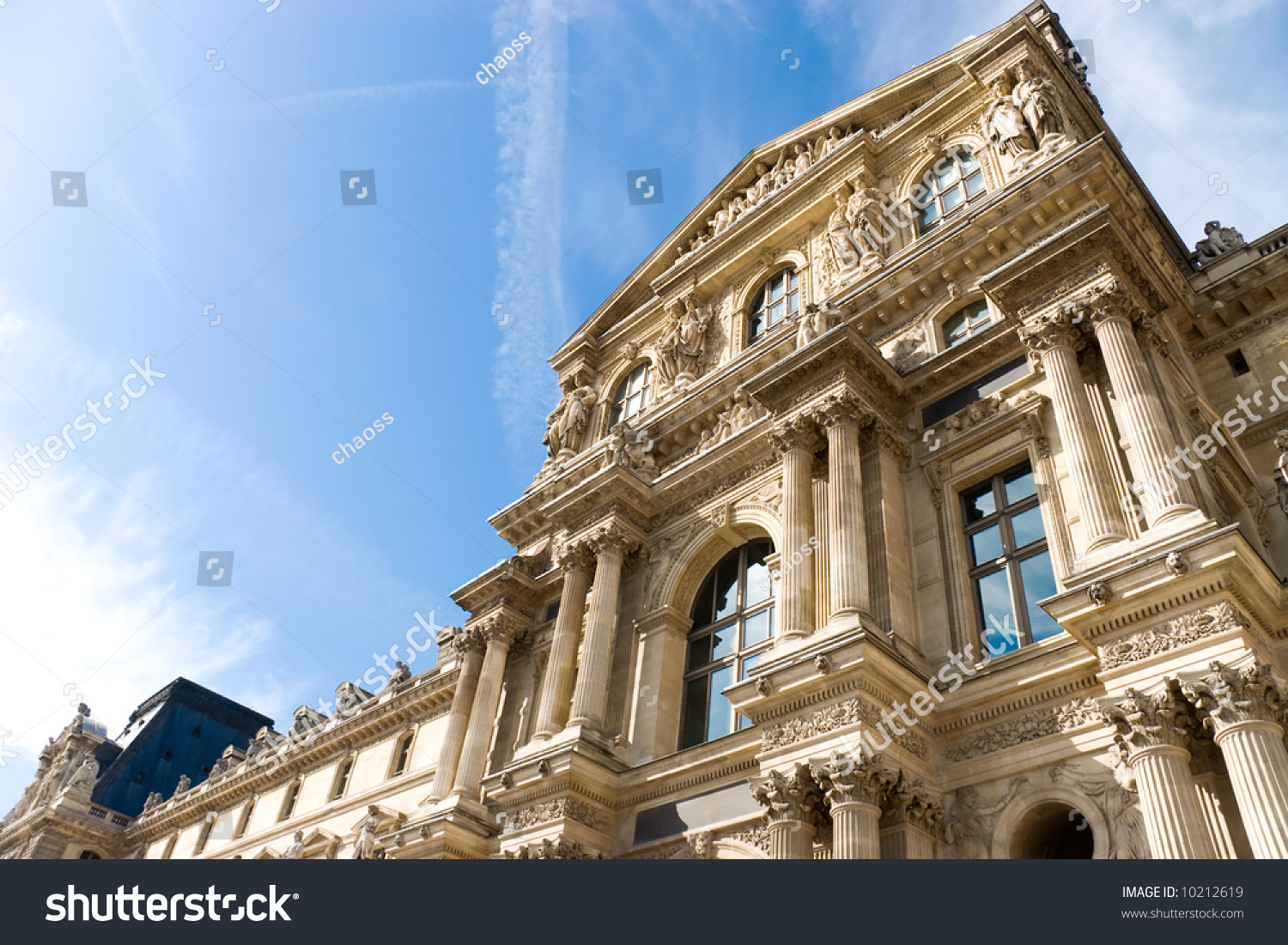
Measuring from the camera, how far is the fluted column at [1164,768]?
10617 mm

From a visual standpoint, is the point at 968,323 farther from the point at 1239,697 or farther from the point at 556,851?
the point at 556,851

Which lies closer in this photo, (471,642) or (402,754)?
(471,642)

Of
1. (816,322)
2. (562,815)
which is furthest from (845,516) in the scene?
(562,815)

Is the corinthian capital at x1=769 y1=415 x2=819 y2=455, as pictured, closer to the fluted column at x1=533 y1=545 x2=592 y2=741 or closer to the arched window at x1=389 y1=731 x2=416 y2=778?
the fluted column at x1=533 y1=545 x2=592 y2=741

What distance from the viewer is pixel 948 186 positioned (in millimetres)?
24297

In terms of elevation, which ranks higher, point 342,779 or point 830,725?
point 342,779

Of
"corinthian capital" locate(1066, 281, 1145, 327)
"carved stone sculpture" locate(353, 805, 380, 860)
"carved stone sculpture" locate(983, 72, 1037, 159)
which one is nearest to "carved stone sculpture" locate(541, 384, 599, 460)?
"carved stone sculpture" locate(353, 805, 380, 860)

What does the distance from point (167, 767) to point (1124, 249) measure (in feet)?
226

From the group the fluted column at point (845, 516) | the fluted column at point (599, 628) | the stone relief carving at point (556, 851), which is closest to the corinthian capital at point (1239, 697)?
the fluted column at point (845, 516)

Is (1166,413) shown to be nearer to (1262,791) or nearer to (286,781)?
(1262,791)

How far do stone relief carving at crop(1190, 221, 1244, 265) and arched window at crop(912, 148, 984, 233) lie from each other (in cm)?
499

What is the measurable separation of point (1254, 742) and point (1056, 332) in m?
7.73

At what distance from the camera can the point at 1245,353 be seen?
18.0 m

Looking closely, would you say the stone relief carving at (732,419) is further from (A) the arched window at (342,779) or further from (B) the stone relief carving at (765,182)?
(A) the arched window at (342,779)
